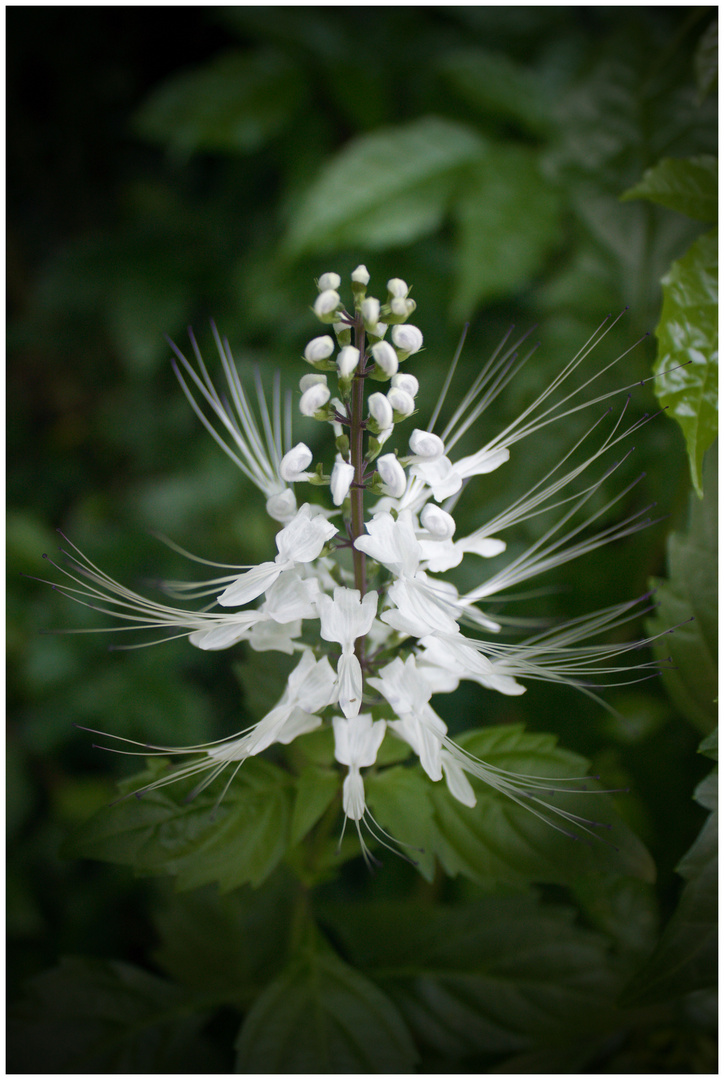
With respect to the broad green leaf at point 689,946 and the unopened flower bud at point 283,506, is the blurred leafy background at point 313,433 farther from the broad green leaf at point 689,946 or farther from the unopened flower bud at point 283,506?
the unopened flower bud at point 283,506

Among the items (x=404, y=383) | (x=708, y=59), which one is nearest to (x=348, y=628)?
(x=404, y=383)

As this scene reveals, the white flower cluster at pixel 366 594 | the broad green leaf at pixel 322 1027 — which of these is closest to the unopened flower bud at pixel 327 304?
the white flower cluster at pixel 366 594

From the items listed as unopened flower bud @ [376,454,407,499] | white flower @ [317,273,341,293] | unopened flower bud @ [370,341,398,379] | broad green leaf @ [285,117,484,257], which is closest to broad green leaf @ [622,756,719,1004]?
unopened flower bud @ [376,454,407,499]

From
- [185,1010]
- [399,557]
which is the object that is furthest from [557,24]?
[185,1010]

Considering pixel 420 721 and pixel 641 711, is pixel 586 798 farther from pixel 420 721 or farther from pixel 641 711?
pixel 641 711

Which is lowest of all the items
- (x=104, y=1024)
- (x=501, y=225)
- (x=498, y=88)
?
(x=104, y=1024)

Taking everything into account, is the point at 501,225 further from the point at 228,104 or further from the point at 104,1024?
the point at 104,1024
